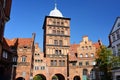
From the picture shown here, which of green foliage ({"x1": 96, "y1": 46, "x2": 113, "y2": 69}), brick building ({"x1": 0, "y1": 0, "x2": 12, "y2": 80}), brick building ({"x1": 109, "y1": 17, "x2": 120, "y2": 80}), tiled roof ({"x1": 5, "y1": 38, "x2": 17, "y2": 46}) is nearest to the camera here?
brick building ({"x1": 0, "y1": 0, "x2": 12, "y2": 80})

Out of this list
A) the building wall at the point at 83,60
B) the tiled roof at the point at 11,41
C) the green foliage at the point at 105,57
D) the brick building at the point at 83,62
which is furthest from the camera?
the building wall at the point at 83,60

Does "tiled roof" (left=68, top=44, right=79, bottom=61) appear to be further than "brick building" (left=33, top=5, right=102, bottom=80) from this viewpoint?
Yes

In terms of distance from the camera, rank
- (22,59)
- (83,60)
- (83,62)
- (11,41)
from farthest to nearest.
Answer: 1. (83,60)
2. (83,62)
3. (11,41)
4. (22,59)

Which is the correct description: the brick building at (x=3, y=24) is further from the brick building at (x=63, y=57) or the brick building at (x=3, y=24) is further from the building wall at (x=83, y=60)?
the building wall at (x=83, y=60)

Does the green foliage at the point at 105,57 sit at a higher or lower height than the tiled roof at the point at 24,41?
lower

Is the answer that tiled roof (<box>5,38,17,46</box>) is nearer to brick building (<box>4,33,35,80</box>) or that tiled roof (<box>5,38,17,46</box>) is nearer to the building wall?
brick building (<box>4,33,35,80</box>)

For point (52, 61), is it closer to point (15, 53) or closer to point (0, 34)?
point (15, 53)

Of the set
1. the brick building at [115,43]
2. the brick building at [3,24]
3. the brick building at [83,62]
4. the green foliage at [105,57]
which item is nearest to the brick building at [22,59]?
the brick building at [3,24]

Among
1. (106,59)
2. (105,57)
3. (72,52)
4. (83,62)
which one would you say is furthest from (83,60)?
(106,59)

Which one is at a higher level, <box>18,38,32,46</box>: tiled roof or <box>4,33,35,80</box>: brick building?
<box>18,38,32,46</box>: tiled roof

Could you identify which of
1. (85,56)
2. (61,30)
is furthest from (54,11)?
(85,56)

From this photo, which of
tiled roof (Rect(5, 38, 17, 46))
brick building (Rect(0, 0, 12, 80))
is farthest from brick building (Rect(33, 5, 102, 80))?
brick building (Rect(0, 0, 12, 80))

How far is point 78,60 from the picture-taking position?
193ft

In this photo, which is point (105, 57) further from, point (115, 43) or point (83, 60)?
point (83, 60)
